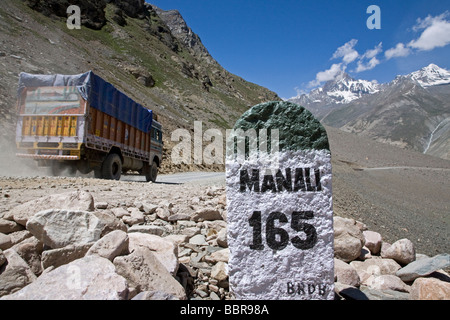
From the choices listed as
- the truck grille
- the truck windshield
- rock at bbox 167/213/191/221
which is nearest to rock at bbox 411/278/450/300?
rock at bbox 167/213/191/221

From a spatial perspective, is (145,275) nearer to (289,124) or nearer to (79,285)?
(79,285)

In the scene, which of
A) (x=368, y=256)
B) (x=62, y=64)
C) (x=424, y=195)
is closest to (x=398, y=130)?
(x=424, y=195)

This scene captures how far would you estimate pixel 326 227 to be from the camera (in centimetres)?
231

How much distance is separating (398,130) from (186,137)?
133 metres

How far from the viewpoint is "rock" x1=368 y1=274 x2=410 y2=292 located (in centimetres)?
306

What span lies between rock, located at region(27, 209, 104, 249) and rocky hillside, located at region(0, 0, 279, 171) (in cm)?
1289

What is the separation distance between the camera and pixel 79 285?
1.87 metres

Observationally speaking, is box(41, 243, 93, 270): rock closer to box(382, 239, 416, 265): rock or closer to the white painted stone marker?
the white painted stone marker

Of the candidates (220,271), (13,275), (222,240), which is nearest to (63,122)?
(222,240)

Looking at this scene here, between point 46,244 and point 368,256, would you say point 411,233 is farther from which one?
point 46,244

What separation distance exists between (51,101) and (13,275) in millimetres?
8772

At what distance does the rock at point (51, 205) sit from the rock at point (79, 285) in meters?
1.31

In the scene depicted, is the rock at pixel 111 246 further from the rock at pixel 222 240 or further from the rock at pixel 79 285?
the rock at pixel 222 240

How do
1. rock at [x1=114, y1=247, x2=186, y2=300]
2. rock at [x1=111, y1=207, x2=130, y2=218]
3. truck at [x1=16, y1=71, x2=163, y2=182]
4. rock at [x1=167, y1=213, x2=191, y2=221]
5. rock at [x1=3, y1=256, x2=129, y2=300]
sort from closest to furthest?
rock at [x1=3, y1=256, x2=129, y2=300] → rock at [x1=114, y1=247, x2=186, y2=300] → rock at [x1=111, y1=207, x2=130, y2=218] → rock at [x1=167, y1=213, x2=191, y2=221] → truck at [x1=16, y1=71, x2=163, y2=182]
